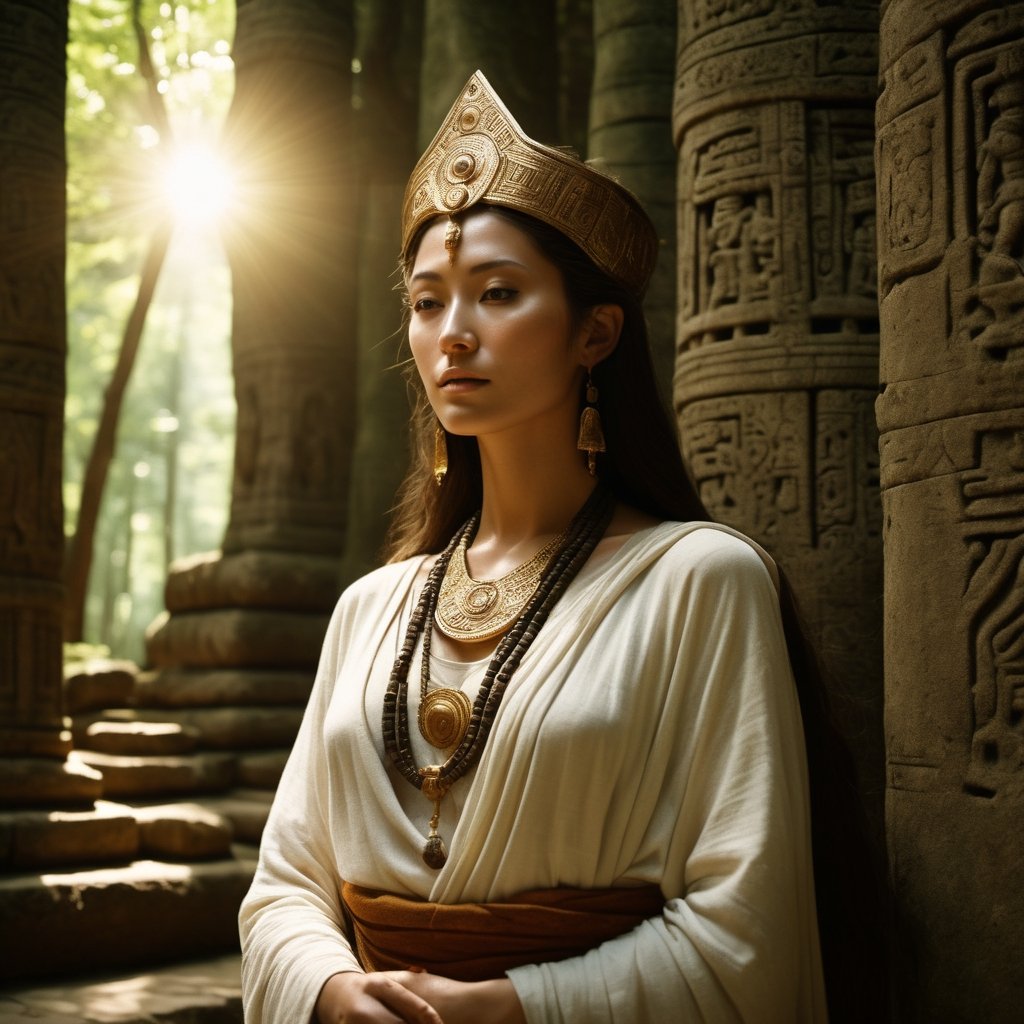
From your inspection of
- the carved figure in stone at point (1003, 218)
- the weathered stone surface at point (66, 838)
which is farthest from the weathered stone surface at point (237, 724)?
the carved figure in stone at point (1003, 218)

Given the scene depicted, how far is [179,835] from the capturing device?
648 centimetres

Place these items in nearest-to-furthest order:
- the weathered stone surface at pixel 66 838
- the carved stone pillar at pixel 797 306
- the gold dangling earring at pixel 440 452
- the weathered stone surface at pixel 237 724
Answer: the gold dangling earring at pixel 440 452 < the carved stone pillar at pixel 797 306 < the weathered stone surface at pixel 66 838 < the weathered stone surface at pixel 237 724

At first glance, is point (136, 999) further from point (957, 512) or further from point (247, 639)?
point (957, 512)

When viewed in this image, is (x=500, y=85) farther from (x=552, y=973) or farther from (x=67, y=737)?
(x=552, y=973)

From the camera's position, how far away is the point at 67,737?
6.51 metres

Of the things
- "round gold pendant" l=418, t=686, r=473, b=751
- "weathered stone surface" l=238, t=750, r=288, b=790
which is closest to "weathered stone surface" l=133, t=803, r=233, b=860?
"weathered stone surface" l=238, t=750, r=288, b=790

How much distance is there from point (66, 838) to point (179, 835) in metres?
0.63

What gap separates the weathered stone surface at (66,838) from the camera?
590 cm

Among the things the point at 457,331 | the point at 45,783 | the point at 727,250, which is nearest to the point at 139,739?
the point at 45,783

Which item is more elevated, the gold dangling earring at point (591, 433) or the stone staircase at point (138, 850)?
the gold dangling earring at point (591, 433)

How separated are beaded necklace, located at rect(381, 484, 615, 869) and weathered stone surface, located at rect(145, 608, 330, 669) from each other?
240 inches

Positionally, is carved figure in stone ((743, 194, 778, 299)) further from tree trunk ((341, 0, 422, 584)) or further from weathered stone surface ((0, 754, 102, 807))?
tree trunk ((341, 0, 422, 584))

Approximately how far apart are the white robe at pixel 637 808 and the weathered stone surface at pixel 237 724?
5850 millimetres

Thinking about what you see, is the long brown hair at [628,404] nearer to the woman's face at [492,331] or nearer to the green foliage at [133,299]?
the woman's face at [492,331]
